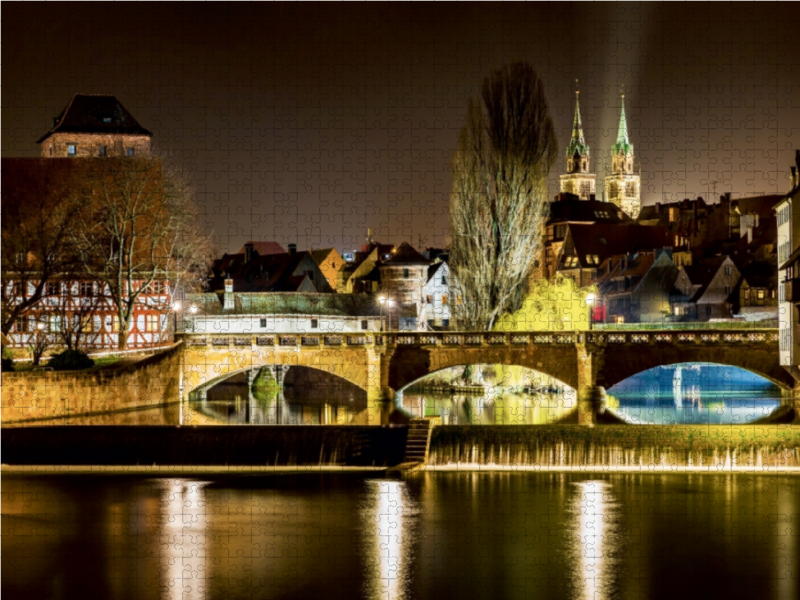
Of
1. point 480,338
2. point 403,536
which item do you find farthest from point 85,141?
point 403,536

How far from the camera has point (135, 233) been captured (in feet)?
263

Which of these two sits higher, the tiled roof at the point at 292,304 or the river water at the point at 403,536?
the tiled roof at the point at 292,304

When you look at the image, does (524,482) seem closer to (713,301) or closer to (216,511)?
(216,511)

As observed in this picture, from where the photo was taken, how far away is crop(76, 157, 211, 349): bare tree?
3049 inches

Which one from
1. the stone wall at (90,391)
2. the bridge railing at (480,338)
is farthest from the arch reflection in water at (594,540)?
the stone wall at (90,391)

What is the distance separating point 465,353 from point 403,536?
34673mm

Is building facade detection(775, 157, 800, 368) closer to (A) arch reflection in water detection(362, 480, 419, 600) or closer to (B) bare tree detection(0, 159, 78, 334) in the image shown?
(A) arch reflection in water detection(362, 480, 419, 600)

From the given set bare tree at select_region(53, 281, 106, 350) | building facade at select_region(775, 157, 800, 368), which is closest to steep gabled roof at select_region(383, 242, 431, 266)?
bare tree at select_region(53, 281, 106, 350)

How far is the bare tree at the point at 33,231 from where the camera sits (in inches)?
2739

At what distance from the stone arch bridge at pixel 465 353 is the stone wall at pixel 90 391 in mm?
2371

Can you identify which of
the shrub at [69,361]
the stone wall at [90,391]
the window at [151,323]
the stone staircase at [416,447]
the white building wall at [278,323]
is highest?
the white building wall at [278,323]

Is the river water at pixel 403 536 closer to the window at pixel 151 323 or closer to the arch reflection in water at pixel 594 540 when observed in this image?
the arch reflection in water at pixel 594 540

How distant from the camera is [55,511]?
135 feet

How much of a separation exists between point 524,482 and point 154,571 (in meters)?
17.2
